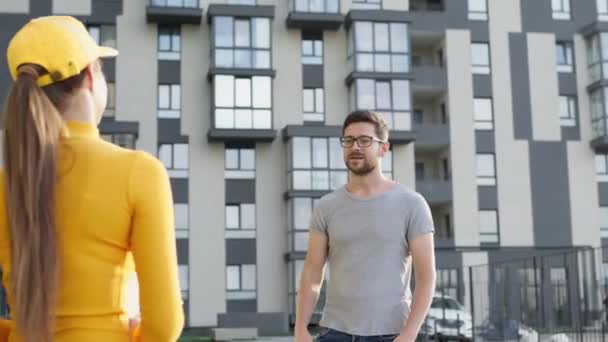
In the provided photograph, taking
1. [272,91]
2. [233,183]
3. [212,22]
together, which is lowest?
[233,183]

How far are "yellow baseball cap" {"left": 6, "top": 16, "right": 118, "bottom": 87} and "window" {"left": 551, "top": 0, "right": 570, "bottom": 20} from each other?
137 feet

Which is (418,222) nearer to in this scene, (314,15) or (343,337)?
(343,337)

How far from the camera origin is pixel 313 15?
38.7m

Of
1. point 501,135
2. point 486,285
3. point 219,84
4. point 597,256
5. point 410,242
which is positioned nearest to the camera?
point 410,242

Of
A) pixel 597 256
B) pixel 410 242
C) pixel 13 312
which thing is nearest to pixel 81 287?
pixel 13 312

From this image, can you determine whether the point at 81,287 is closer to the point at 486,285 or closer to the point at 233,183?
the point at 486,285

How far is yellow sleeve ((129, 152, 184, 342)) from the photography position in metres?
2.10

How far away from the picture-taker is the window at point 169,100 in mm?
38188

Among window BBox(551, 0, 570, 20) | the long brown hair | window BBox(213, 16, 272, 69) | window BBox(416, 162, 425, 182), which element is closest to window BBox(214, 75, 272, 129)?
window BBox(213, 16, 272, 69)

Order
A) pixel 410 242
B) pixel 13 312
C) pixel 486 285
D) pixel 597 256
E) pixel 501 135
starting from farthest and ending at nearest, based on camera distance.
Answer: pixel 501 135 → pixel 486 285 → pixel 597 256 → pixel 410 242 → pixel 13 312

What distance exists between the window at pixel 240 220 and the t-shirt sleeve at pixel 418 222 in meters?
33.2

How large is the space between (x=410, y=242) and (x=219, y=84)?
109ft

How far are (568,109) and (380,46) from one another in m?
9.36

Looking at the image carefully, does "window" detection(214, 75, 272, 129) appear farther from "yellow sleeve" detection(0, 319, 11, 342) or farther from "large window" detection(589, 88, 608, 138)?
"yellow sleeve" detection(0, 319, 11, 342)
